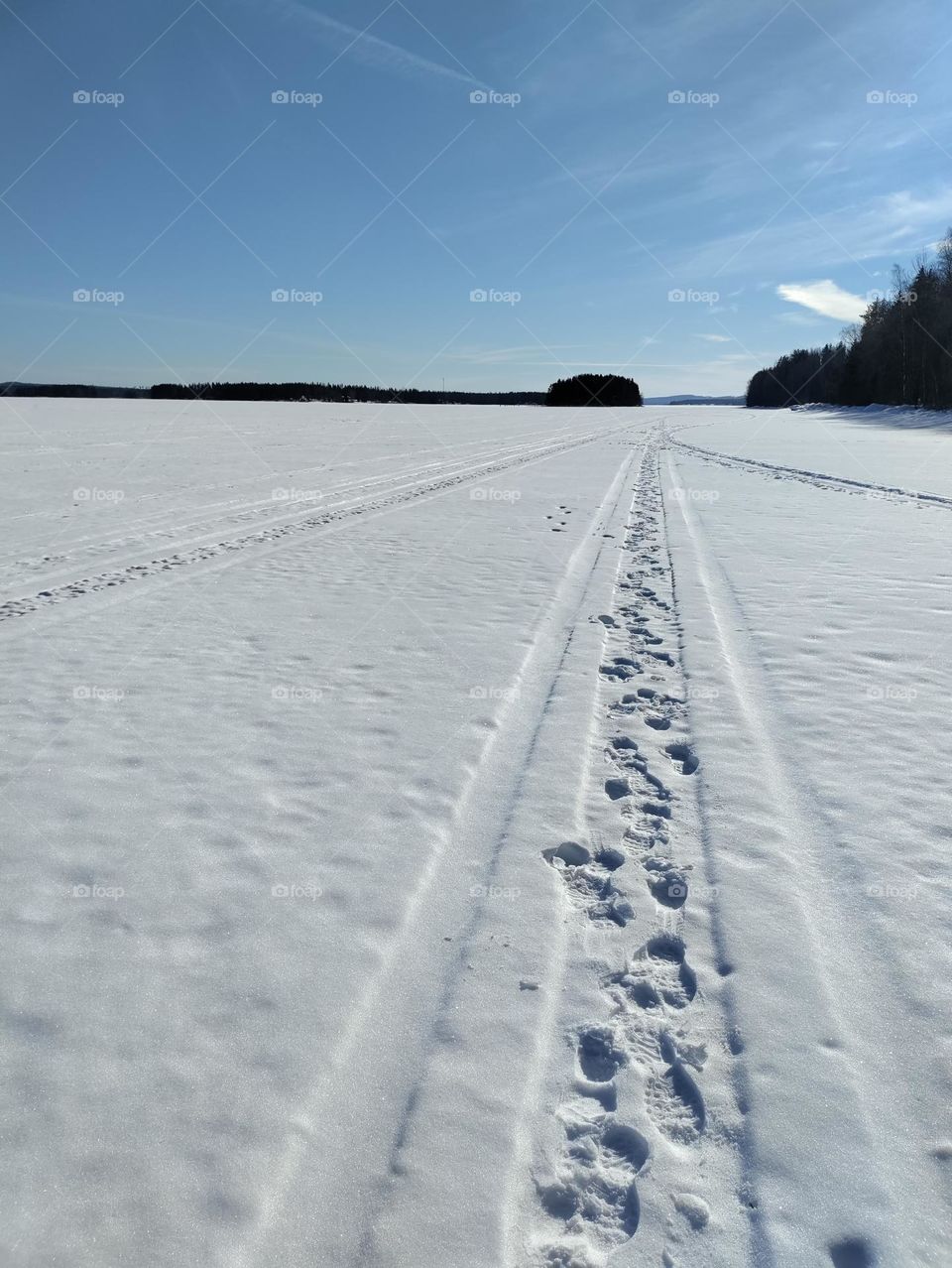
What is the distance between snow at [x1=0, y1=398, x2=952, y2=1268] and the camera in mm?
1723

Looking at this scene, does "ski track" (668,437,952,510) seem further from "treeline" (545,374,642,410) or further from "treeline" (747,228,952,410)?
"treeline" (545,374,642,410)

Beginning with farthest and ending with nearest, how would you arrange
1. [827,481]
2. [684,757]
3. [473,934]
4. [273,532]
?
[827,481] → [273,532] → [684,757] → [473,934]

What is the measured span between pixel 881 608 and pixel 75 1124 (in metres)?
6.34

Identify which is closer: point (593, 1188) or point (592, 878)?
point (593, 1188)

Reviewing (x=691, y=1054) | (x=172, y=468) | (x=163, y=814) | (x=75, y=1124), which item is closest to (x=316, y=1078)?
(x=75, y=1124)

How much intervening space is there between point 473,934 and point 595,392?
121 m

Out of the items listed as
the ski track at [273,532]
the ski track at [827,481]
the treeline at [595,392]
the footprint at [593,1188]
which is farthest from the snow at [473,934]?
the treeline at [595,392]

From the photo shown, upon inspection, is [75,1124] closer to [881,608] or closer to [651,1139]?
[651,1139]

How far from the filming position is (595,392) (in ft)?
383

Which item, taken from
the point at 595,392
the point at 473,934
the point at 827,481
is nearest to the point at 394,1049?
the point at 473,934

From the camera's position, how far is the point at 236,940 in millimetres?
2498

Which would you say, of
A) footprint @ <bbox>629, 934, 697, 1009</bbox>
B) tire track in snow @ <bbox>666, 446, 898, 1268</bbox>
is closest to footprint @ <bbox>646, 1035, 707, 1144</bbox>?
tire track in snow @ <bbox>666, 446, 898, 1268</bbox>

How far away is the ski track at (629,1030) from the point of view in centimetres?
173

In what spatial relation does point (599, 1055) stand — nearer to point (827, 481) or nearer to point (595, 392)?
point (827, 481)
